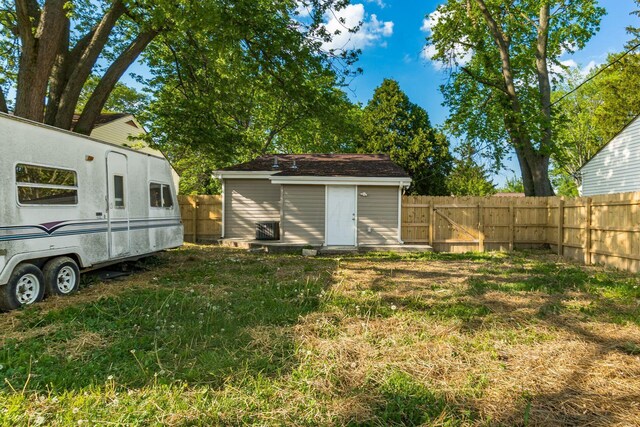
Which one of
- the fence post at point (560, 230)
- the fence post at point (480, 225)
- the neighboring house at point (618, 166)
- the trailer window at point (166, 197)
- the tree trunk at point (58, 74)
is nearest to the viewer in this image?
the trailer window at point (166, 197)

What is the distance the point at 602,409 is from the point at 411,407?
1.42 metres

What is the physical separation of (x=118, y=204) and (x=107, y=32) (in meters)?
5.41

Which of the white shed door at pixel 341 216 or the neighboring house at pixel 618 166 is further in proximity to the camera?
the neighboring house at pixel 618 166

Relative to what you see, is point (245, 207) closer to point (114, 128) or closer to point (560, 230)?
point (114, 128)

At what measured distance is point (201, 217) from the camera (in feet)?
48.8

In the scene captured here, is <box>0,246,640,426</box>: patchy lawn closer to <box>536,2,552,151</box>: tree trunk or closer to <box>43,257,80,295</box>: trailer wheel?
<box>43,257,80,295</box>: trailer wheel

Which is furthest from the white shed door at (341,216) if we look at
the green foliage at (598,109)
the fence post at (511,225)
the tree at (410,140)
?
the green foliage at (598,109)

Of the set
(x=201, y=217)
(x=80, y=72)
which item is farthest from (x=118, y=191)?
(x=201, y=217)

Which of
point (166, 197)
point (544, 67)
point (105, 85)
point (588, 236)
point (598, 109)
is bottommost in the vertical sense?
point (588, 236)

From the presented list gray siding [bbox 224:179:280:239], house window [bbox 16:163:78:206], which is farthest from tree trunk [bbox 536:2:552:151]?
house window [bbox 16:163:78:206]

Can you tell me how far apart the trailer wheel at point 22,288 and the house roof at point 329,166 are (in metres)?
8.07

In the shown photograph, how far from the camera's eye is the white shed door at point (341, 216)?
1247cm

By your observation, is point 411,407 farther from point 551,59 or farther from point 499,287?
point 551,59

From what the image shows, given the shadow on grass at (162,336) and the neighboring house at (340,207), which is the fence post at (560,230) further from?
the shadow on grass at (162,336)
